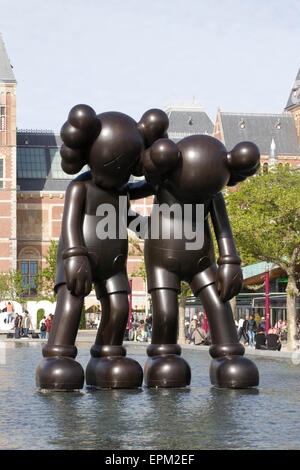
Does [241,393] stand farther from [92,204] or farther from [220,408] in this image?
[92,204]

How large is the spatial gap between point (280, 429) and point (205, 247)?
267 centimetres

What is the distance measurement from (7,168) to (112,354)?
4954cm

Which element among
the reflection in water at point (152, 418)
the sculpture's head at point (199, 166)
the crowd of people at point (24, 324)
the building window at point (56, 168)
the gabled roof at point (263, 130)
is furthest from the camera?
the building window at point (56, 168)

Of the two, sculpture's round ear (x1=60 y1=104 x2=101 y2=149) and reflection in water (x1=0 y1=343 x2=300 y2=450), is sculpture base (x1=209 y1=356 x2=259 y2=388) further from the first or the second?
sculpture's round ear (x1=60 y1=104 x2=101 y2=149)

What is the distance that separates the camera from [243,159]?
745 centimetres

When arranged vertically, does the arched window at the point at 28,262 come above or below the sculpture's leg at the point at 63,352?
above

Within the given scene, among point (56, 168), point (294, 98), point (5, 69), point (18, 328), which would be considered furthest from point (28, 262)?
point (18, 328)

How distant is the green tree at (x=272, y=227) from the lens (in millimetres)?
20641

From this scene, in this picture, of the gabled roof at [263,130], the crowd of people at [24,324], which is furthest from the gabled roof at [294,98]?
the crowd of people at [24,324]

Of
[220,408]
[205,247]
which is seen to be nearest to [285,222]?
[205,247]

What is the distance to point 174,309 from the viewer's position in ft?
25.3

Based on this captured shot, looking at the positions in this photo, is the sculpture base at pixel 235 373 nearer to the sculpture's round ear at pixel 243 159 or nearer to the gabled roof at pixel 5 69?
the sculpture's round ear at pixel 243 159

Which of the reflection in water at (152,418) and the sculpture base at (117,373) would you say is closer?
the reflection in water at (152,418)

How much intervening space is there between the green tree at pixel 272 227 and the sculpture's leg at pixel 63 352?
1319 centimetres
